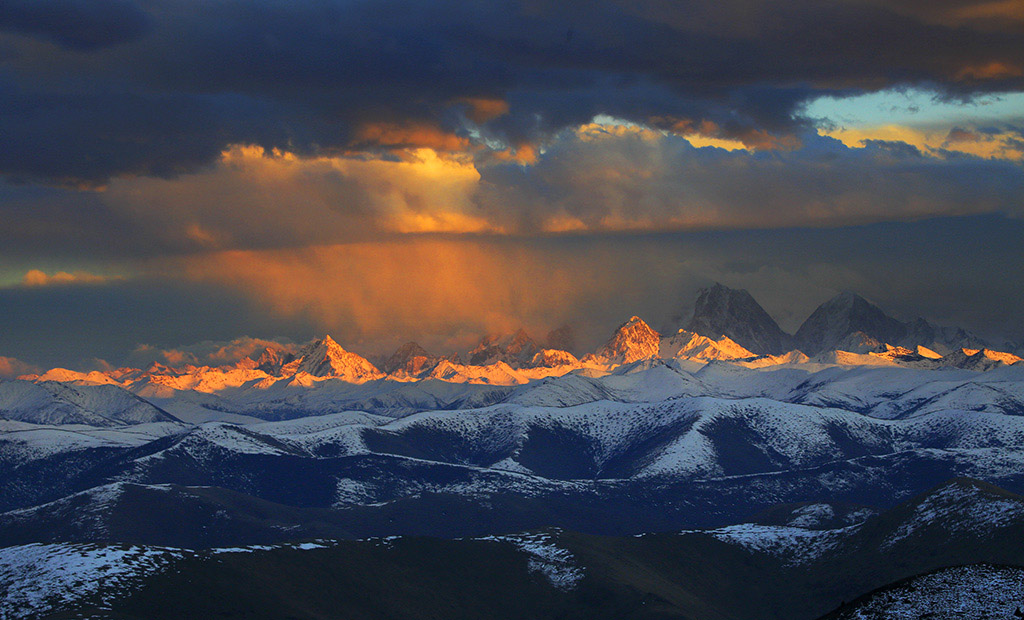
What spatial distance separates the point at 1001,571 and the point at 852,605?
22339 mm

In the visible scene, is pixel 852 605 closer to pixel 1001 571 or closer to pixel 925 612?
pixel 925 612

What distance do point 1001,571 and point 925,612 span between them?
19494 millimetres

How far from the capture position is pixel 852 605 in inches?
5910

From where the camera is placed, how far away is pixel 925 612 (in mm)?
143750

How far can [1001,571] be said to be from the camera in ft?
515

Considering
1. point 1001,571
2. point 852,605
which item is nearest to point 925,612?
point 852,605

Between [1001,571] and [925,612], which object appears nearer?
[925,612]

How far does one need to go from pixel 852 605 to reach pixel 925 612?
9.38 m
